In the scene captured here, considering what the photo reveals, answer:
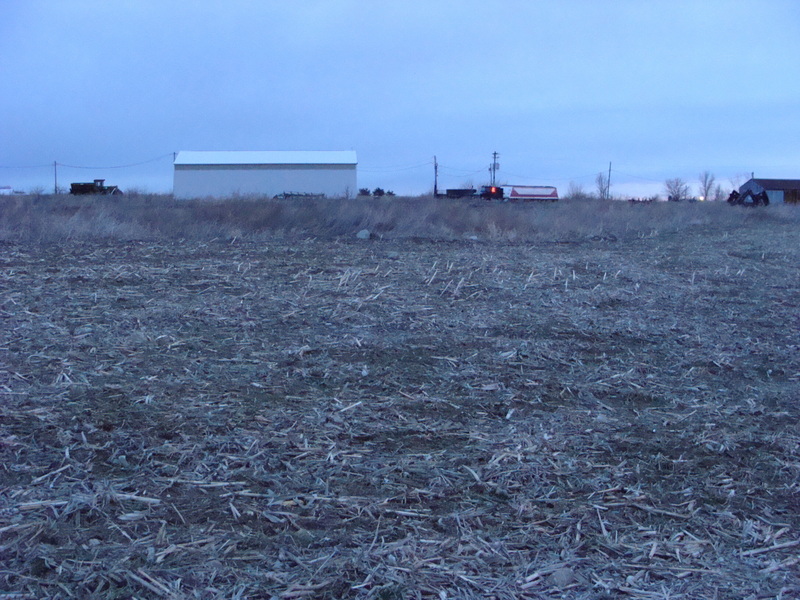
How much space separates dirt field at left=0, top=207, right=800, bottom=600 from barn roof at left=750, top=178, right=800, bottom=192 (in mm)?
52815

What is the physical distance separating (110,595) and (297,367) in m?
2.87

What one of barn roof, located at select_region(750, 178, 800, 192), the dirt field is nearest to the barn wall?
barn roof, located at select_region(750, 178, 800, 192)

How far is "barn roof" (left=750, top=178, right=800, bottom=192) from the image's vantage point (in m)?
54.5

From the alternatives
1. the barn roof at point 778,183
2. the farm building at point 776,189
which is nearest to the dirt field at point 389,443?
the farm building at point 776,189

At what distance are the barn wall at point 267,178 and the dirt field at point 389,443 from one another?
132 feet

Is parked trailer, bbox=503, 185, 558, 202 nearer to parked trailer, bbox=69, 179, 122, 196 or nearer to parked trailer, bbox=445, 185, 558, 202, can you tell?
parked trailer, bbox=445, 185, 558, 202

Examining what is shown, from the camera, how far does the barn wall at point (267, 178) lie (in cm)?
4759

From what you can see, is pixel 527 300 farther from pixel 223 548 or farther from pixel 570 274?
pixel 223 548

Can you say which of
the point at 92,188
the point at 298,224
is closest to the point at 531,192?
the point at 92,188

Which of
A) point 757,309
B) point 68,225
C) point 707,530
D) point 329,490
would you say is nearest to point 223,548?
point 329,490

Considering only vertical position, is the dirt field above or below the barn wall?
below

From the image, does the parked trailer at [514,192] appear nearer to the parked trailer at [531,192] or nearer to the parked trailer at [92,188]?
the parked trailer at [531,192]

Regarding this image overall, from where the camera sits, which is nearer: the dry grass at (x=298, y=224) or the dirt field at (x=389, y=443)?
the dirt field at (x=389, y=443)

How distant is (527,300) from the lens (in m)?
8.13
